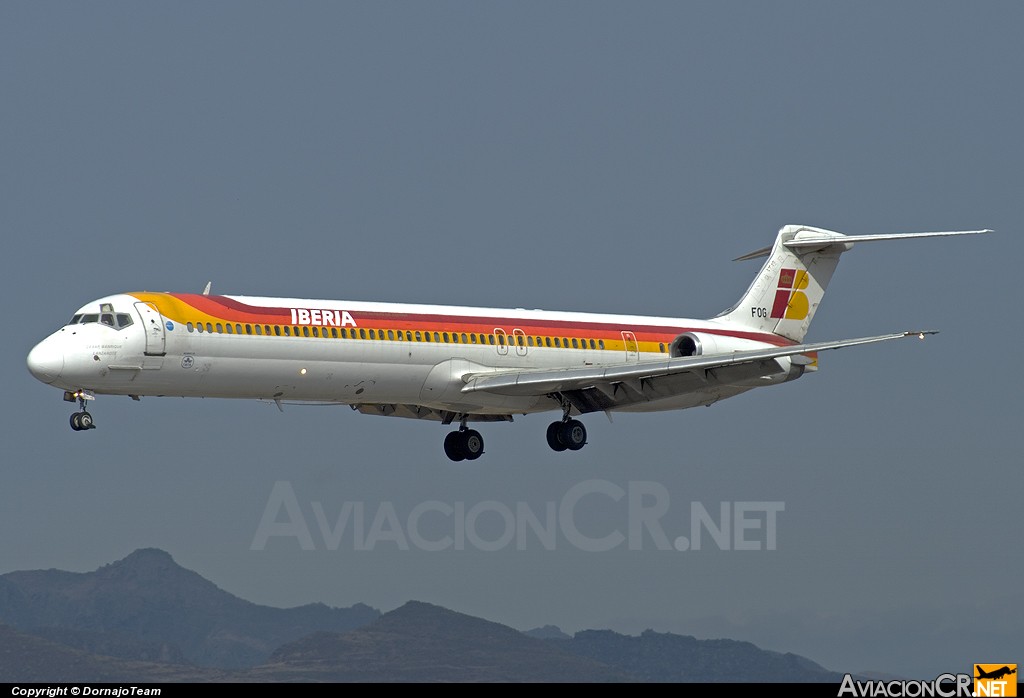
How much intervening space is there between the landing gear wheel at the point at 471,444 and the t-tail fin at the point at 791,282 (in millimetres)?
8649

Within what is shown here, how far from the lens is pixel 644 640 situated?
100812mm

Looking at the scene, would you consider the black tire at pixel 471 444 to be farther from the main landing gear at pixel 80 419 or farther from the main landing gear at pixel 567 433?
the main landing gear at pixel 80 419

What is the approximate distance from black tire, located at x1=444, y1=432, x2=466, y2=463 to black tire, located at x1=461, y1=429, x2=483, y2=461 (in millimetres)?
87

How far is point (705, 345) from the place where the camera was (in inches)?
1709

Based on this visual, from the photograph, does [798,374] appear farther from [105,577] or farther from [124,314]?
[105,577]

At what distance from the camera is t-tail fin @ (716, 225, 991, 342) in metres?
47.5

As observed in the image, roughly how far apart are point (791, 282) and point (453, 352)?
12.9 metres

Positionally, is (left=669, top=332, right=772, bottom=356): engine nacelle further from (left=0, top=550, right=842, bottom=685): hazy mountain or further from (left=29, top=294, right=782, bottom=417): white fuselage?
(left=0, top=550, right=842, bottom=685): hazy mountain

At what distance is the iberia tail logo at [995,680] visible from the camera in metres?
29.6

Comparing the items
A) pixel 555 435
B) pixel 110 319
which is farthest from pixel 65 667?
pixel 110 319

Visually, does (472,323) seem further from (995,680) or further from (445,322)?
(995,680)

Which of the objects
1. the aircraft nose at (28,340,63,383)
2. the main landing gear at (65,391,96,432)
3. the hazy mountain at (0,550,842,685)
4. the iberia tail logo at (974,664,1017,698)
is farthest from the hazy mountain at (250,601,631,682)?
the iberia tail logo at (974,664,1017,698)

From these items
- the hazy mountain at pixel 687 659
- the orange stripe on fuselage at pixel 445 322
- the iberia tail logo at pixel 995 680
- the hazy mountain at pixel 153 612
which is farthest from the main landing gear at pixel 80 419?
the hazy mountain at pixel 153 612

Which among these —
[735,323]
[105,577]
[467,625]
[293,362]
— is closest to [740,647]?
[467,625]
